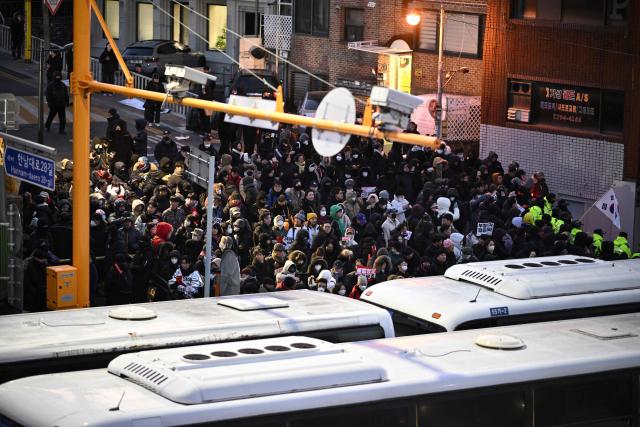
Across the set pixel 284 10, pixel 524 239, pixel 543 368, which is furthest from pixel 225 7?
pixel 543 368

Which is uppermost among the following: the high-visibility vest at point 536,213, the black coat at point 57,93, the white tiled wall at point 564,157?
the black coat at point 57,93

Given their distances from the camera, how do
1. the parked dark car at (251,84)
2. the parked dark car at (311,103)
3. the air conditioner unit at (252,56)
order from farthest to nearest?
the air conditioner unit at (252,56) < the parked dark car at (251,84) < the parked dark car at (311,103)

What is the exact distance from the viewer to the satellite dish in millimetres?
11836

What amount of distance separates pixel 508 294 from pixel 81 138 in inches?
196

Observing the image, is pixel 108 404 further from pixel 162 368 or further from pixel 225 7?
pixel 225 7

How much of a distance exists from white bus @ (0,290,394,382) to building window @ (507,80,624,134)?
17404 mm

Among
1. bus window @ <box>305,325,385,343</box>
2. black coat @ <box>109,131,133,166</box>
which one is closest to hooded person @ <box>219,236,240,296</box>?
bus window @ <box>305,325,385,343</box>

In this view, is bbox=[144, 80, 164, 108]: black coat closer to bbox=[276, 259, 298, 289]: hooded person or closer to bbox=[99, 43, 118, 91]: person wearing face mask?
bbox=[99, 43, 118, 91]: person wearing face mask

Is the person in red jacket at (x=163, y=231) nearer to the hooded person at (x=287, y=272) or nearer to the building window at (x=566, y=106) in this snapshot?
the hooded person at (x=287, y=272)

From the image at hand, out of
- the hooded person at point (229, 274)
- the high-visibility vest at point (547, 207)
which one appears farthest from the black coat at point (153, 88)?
the hooded person at point (229, 274)

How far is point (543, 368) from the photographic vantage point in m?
11.1

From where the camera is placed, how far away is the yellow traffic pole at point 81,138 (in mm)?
14219

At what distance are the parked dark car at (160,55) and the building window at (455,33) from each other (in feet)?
30.9

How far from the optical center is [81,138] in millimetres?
14555
